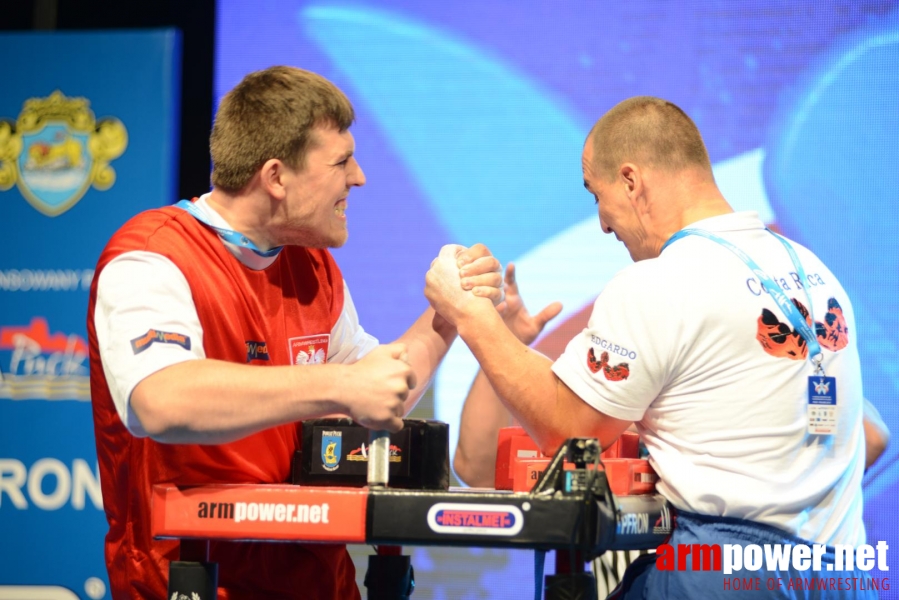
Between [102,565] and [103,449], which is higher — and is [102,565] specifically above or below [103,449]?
below

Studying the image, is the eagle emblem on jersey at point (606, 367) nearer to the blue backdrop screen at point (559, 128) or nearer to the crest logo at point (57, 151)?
the blue backdrop screen at point (559, 128)

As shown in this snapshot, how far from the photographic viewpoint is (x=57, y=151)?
4160 millimetres

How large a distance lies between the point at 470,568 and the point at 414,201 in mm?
1593

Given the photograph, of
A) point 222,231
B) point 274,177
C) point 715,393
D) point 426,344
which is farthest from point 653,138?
point 222,231

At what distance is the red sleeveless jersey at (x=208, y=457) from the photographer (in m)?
1.97

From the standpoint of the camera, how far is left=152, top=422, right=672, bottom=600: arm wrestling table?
1.63m

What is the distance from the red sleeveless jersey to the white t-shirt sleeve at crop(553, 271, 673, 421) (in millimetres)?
703


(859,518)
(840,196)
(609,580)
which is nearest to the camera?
(859,518)

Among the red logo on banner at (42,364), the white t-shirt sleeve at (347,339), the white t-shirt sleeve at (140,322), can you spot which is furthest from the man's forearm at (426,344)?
the red logo on banner at (42,364)

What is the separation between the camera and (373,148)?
4.16m

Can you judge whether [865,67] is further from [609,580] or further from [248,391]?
[248,391]

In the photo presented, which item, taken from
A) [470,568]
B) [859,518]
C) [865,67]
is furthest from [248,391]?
[865,67]

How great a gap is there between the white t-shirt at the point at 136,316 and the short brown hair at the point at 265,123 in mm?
397

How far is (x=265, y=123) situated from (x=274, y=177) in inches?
5.1
